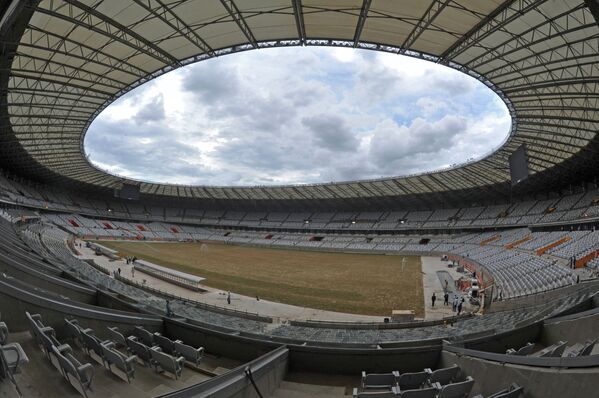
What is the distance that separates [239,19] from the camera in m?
20.3

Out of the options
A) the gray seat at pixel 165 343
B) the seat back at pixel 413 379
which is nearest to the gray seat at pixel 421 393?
the seat back at pixel 413 379

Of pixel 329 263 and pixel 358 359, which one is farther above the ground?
pixel 329 263

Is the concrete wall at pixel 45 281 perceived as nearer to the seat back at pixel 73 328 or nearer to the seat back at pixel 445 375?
the seat back at pixel 73 328

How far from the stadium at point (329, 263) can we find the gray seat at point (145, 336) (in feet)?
0.54

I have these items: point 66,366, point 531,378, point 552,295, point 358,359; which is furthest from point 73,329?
point 552,295

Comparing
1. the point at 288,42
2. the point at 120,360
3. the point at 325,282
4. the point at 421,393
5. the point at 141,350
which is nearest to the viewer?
Result: the point at 421,393

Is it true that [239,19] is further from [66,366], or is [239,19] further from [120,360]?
[66,366]

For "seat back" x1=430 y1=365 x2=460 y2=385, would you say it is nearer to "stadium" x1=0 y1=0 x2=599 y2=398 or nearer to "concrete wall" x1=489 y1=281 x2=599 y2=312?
"stadium" x1=0 y1=0 x2=599 y2=398

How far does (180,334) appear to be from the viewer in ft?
29.0

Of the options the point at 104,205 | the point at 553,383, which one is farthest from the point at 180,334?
the point at 104,205

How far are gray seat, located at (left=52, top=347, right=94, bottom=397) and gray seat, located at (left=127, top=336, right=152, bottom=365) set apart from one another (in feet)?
5.14

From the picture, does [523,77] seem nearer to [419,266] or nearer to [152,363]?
[419,266]

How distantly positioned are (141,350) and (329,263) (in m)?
42.4

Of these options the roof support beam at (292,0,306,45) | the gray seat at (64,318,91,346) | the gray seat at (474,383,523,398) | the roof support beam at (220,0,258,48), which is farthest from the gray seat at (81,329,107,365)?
the roof support beam at (292,0,306,45)
